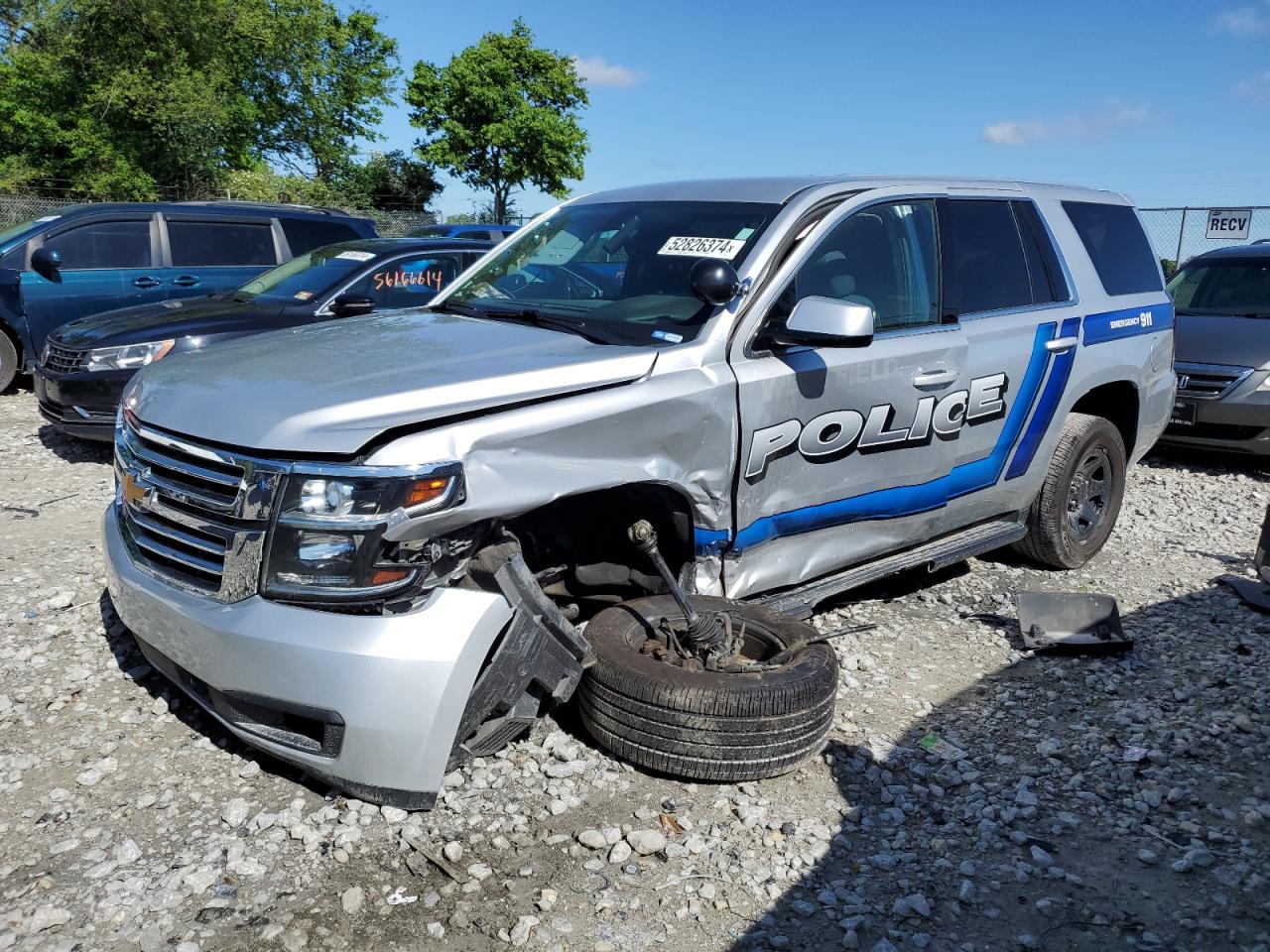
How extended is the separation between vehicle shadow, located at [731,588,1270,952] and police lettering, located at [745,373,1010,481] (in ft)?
3.39

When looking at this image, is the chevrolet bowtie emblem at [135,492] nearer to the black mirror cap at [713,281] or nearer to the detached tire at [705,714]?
the detached tire at [705,714]

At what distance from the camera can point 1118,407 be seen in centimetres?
552

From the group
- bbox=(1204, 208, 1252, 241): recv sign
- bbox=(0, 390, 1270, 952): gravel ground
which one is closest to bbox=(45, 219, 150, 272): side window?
bbox=(0, 390, 1270, 952): gravel ground

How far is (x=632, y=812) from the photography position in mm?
3094

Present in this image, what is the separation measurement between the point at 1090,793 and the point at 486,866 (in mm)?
1948

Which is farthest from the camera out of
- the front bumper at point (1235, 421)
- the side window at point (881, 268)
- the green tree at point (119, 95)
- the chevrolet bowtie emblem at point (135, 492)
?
the green tree at point (119, 95)

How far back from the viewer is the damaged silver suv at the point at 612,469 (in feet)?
8.78

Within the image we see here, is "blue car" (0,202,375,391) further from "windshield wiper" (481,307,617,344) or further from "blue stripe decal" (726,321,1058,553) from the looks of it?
"blue stripe decal" (726,321,1058,553)

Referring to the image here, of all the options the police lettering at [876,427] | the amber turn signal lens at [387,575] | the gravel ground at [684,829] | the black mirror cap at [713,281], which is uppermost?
the black mirror cap at [713,281]

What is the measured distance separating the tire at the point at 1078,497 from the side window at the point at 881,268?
143 cm

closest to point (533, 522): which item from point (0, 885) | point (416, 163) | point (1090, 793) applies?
point (0, 885)

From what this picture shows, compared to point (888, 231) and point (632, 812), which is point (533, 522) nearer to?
point (632, 812)

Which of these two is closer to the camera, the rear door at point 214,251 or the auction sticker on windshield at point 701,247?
the auction sticker on windshield at point 701,247

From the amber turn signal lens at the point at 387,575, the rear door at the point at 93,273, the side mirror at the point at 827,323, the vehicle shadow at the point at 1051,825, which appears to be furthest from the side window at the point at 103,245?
the vehicle shadow at the point at 1051,825
